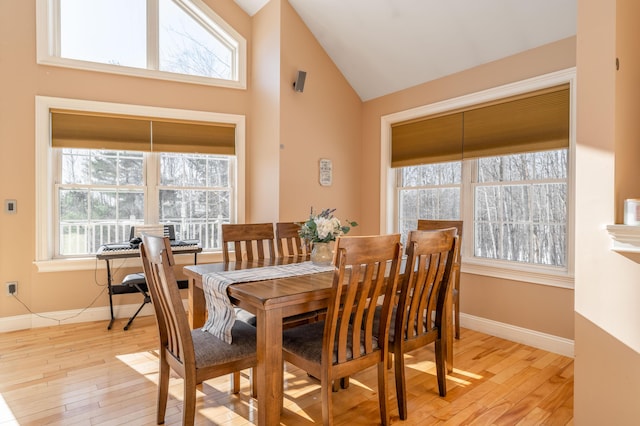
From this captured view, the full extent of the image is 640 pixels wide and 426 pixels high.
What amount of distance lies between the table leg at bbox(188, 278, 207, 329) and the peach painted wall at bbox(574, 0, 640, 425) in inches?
85.8

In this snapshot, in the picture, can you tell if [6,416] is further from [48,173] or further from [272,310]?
[48,173]

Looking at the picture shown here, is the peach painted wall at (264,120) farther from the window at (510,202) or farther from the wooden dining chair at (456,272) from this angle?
the window at (510,202)

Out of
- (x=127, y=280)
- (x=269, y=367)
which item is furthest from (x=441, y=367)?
(x=127, y=280)

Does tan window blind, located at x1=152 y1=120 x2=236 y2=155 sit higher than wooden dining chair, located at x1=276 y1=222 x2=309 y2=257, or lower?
higher

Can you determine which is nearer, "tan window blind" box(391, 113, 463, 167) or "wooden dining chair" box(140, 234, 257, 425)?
"wooden dining chair" box(140, 234, 257, 425)

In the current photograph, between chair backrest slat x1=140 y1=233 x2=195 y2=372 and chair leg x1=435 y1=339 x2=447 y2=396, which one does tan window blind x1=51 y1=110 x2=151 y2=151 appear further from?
chair leg x1=435 y1=339 x2=447 y2=396

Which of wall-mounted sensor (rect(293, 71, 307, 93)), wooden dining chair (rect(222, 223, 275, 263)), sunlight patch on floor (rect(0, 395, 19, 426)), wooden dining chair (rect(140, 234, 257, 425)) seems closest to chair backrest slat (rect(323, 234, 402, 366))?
wooden dining chair (rect(140, 234, 257, 425))

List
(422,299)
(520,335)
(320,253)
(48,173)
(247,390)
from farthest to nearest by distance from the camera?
(48,173)
(520,335)
(320,253)
(247,390)
(422,299)

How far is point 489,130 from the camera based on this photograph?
352 cm

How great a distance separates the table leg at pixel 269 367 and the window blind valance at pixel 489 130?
275cm

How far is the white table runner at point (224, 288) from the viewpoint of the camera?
1990 millimetres

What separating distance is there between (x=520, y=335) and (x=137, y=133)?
4.32 meters

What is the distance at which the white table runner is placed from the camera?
6.53 feet

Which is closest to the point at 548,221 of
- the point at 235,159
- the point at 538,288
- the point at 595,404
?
the point at 538,288
